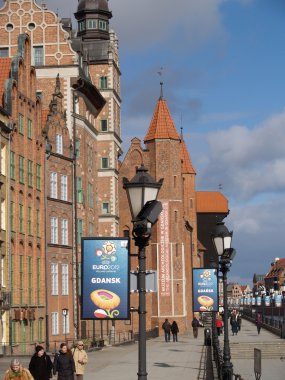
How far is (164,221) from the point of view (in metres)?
89.9

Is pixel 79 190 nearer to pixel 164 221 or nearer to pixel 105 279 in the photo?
pixel 164 221

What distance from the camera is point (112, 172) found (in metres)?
79.1

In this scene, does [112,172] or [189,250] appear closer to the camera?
[112,172]

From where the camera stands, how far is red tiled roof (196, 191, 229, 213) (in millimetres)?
174050

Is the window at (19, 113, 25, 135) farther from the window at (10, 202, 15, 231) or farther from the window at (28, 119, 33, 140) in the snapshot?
the window at (10, 202, 15, 231)

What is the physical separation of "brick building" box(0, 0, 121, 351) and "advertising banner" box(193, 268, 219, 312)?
11.1 metres

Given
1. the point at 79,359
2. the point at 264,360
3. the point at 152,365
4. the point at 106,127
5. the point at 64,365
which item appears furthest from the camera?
the point at 106,127

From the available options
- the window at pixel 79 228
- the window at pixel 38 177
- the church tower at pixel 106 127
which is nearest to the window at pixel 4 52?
the church tower at pixel 106 127

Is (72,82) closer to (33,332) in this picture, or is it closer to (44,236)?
(44,236)

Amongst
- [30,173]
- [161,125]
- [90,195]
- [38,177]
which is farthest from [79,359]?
[161,125]

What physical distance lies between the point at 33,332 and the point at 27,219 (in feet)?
22.8

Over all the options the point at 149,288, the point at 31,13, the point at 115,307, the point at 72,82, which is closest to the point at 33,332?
the point at 72,82

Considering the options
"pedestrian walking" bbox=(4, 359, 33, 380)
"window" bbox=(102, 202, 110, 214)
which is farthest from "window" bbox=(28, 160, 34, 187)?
"pedestrian walking" bbox=(4, 359, 33, 380)

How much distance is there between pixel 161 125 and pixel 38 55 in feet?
86.9
